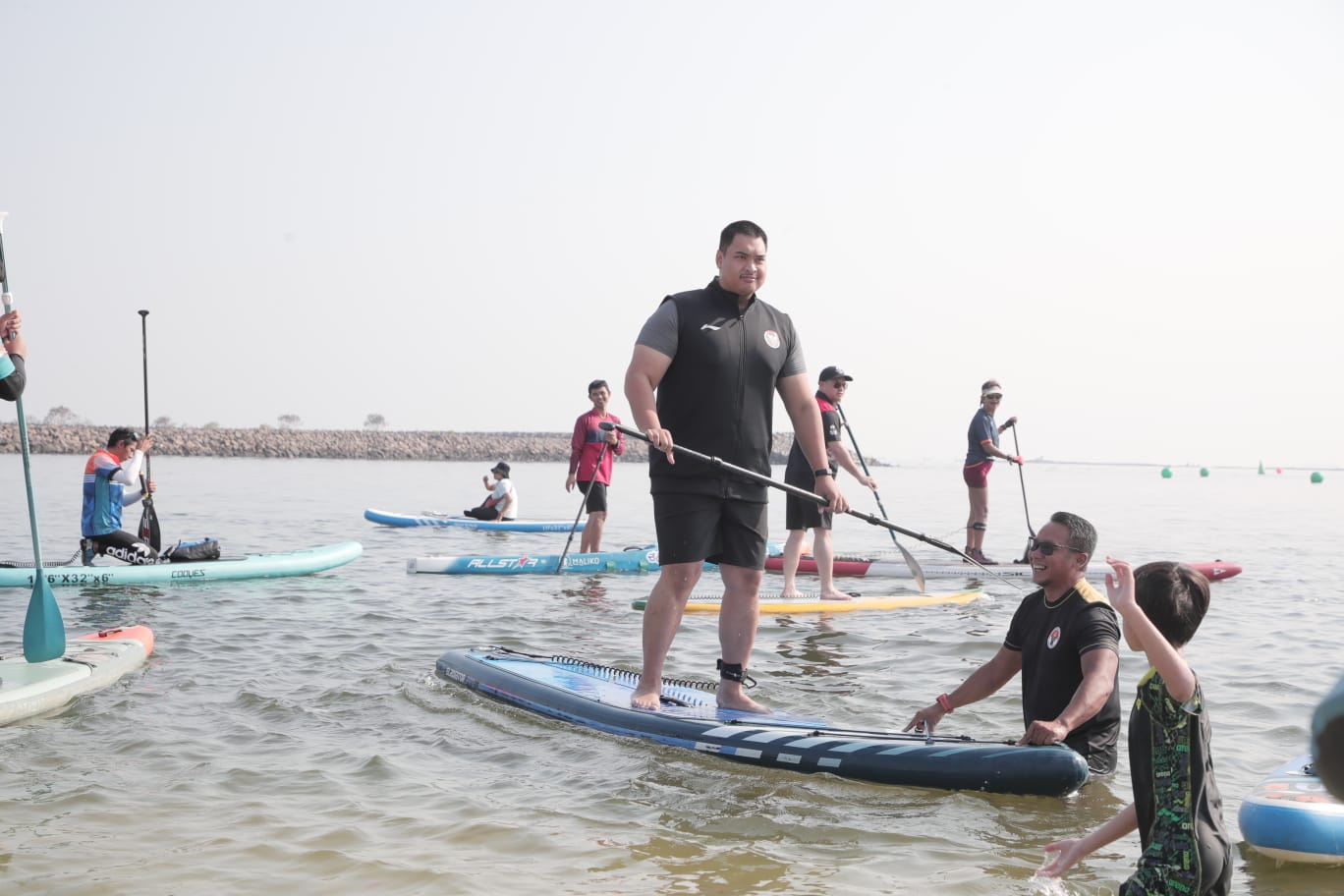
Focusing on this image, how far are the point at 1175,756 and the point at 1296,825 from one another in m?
1.33

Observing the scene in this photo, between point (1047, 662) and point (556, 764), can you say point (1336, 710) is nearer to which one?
point (1047, 662)

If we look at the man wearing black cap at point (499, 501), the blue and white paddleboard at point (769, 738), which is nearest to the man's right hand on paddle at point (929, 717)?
the blue and white paddleboard at point (769, 738)

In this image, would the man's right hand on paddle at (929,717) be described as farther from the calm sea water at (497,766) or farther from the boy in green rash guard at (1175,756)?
the boy in green rash guard at (1175,756)

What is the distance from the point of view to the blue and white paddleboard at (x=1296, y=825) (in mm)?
3805

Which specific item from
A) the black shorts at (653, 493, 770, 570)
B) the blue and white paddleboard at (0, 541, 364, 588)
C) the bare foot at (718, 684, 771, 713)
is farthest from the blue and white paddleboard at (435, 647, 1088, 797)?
the blue and white paddleboard at (0, 541, 364, 588)

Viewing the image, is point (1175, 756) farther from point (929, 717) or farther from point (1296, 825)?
point (929, 717)

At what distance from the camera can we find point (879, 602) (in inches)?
392

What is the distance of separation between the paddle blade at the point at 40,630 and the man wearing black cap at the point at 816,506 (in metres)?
5.12

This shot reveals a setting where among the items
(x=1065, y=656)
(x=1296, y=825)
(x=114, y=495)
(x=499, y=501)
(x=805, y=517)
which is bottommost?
(x=1296, y=825)

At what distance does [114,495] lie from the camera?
10.4 meters

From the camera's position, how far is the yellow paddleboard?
9.55 m

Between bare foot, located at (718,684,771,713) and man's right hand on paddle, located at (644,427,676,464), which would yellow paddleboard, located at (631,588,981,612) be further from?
man's right hand on paddle, located at (644,427,676,464)

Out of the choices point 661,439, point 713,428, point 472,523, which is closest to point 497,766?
point 661,439

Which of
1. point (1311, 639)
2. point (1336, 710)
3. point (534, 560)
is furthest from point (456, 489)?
→ point (1336, 710)
